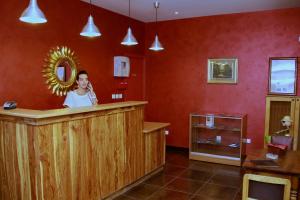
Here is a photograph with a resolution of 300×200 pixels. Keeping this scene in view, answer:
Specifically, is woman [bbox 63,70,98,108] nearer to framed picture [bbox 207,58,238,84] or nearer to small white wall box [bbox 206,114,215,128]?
small white wall box [bbox 206,114,215,128]

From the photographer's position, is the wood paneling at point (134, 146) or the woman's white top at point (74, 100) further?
the woman's white top at point (74, 100)

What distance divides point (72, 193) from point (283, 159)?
8.04ft

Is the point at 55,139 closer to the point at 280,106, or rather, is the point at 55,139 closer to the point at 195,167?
the point at 195,167

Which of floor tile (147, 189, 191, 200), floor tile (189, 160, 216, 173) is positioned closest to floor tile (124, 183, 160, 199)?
floor tile (147, 189, 191, 200)

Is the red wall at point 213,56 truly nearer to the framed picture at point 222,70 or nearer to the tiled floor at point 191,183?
the framed picture at point 222,70

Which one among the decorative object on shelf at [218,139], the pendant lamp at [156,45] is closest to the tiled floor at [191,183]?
the decorative object on shelf at [218,139]

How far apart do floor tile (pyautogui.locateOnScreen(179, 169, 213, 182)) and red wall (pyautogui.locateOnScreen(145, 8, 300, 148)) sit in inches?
54.4

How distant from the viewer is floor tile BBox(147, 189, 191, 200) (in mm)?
3738

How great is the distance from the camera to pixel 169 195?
3.83 metres

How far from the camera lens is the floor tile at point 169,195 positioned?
374 centimetres

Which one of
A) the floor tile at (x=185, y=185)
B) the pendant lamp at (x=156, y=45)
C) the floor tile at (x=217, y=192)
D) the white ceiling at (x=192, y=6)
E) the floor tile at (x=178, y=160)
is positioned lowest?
the floor tile at (x=217, y=192)

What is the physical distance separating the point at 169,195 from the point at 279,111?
290 cm

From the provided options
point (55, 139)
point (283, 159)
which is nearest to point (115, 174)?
point (55, 139)

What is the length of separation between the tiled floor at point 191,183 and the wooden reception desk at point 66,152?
40cm
